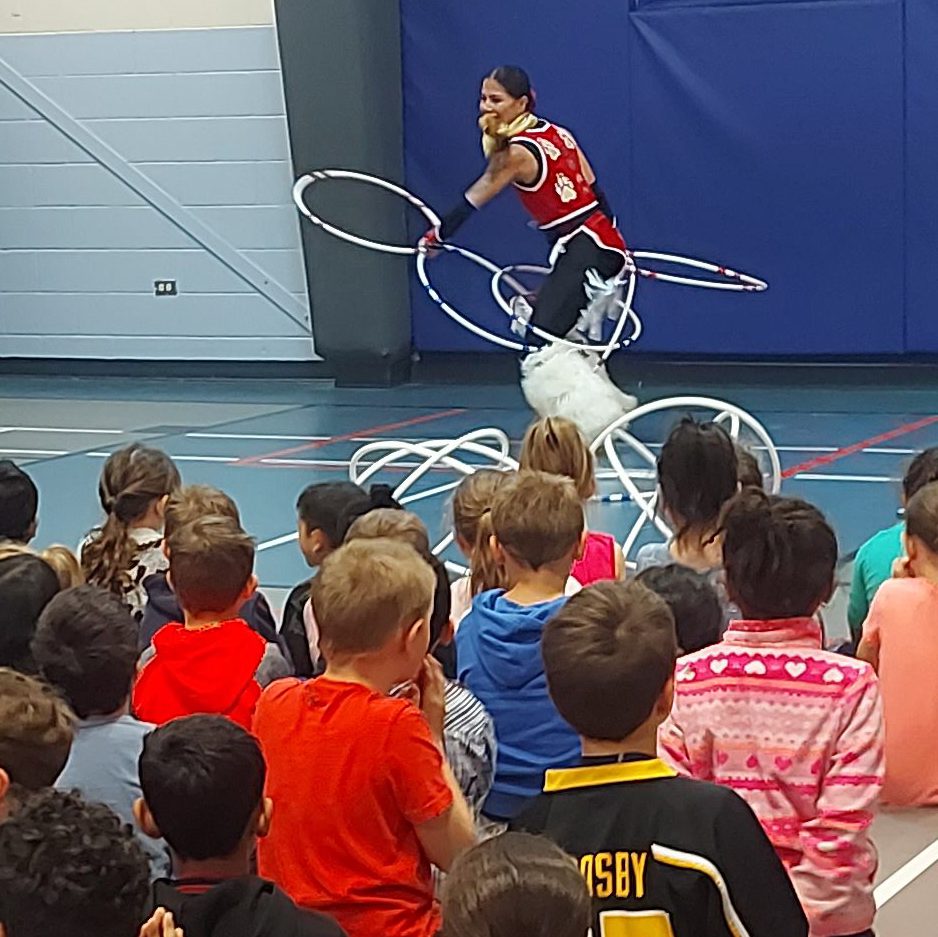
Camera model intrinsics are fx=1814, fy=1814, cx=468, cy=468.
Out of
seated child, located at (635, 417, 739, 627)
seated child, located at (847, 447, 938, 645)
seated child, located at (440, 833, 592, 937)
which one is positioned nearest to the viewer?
seated child, located at (440, 833, 592, 937)

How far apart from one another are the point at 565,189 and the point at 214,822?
7.46 m

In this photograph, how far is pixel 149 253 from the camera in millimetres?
14336

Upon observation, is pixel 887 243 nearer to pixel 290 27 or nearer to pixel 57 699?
pixel 290 27

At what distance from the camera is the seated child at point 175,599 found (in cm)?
419

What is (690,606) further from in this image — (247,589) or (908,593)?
(247,589)

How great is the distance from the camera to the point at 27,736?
8.45 ft

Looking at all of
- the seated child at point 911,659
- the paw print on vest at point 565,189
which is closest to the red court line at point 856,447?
the paw print on vest at point 565,189

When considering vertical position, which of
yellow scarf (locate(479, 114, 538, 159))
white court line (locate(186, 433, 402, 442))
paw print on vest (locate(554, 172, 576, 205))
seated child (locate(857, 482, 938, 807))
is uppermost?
yellow scarf (locate(479, 114, 538, 159))

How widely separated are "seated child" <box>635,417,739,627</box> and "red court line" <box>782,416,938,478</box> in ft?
13.8

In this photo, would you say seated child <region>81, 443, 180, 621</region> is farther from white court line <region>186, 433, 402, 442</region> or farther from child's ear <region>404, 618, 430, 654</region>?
white court line <region>186, 433, 402, 442</region>

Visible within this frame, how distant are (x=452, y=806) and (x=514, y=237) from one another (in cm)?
1055

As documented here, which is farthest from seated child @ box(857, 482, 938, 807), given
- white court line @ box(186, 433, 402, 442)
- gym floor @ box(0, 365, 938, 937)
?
white court line @ box(186, 433, 402, 442)

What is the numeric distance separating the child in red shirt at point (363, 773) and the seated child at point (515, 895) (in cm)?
94

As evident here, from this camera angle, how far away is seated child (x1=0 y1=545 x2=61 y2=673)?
3.65 meters
